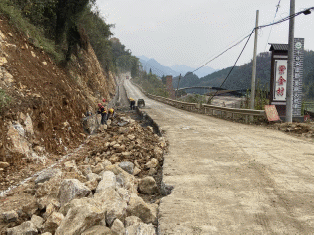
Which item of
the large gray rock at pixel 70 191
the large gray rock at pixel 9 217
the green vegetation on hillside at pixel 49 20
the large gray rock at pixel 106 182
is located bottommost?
the large gray rock at pixel 9 217

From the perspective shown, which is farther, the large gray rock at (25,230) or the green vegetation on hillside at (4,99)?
the green vegetation on hillside at (4,99)

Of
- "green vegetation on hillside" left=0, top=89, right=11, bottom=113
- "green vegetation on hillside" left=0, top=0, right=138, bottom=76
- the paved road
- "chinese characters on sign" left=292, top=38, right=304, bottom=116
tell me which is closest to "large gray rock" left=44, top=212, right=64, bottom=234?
the paved road

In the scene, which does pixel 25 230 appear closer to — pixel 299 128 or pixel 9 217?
pixel 9 217

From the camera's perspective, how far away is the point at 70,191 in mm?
3406

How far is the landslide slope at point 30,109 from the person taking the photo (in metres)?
5.70

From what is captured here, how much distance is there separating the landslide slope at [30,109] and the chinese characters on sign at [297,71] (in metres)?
11.9

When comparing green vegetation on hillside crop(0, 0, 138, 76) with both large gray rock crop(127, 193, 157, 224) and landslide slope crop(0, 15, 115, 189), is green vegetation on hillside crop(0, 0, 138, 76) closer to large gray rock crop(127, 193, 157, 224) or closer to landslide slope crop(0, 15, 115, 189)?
landslide slope crop(0, 15, 115, 189)

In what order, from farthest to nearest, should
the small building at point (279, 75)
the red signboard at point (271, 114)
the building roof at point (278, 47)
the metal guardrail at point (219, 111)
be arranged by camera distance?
the small building at point (279, 75), the building roof at point (278, 47), the metal guardrail at point (219, 111), the red signboard at point (271, 114)

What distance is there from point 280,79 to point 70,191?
13.7 m

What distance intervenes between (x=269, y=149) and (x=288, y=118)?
558 centimetres

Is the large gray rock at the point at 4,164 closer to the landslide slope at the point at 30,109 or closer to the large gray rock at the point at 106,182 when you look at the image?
the landslide slope at the point at 30,109

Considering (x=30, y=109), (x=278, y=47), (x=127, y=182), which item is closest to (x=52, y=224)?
(x=127, y=182)

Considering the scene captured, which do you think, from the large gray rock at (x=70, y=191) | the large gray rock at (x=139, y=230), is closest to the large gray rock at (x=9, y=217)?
the large gray rock at (x=70, y=191)

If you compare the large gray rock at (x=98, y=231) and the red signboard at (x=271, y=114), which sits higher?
the red signboard at (x=271, y=114)
